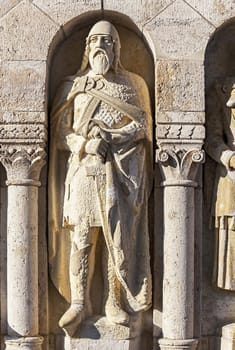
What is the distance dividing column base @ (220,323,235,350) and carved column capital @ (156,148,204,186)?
1553mm

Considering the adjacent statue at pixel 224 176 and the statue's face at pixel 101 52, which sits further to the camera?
the adjacent statue at pixel 224 176

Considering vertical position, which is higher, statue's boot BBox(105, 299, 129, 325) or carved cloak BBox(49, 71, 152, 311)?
carved cloak BBox(49, 71, 152, 311)

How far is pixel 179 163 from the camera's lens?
1080 centimetres

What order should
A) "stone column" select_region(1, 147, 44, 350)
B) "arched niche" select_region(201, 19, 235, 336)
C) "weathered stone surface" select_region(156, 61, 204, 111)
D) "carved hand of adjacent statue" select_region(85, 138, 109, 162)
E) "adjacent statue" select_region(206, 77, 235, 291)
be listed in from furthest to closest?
"arched niche" select_region(201, 19, 235, 336), "adjacent statue" select_region(206, 77, 235, 291), "weathered stone surface" select_region(156, 61, 204, 111), "stone column" select_region(1, 147, 44, 350), "carved hand of adjacent statue" select_region(85, 138, 109, 162)

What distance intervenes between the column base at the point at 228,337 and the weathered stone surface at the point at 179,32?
9.26ft

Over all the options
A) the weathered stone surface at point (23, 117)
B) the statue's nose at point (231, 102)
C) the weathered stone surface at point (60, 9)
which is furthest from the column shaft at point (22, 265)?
the statue's nose at point (231, 102)

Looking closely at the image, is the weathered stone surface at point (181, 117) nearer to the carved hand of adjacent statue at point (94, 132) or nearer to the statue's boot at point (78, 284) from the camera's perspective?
the carved hand of adjacent statue at point (94, 132)

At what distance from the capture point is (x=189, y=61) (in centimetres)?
1088

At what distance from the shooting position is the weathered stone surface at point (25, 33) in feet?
35.7

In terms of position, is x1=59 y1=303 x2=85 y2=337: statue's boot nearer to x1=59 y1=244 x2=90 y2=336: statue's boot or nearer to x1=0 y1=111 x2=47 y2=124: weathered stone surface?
x1=59 y1=244 x2=90 y2=336: statue's boot

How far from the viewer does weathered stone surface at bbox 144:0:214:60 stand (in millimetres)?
10891

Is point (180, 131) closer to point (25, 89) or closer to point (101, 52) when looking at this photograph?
point (101, 52)

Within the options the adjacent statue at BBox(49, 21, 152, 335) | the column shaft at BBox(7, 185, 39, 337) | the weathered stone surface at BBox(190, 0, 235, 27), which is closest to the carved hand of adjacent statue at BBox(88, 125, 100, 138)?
the adjacent statue at BBox(49, 21, 152, 335)

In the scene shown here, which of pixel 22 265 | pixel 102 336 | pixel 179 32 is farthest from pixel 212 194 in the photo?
pixel 22 265
